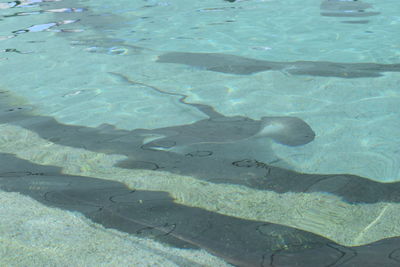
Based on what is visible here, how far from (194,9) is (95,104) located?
508cm

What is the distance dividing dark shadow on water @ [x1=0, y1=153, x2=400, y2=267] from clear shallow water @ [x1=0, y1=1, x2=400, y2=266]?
0.29 metres

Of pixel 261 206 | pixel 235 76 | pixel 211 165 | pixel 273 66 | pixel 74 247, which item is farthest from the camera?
pixel 273 66

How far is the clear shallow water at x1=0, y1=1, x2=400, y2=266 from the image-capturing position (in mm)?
3414

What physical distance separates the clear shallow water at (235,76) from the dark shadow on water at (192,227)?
287mm

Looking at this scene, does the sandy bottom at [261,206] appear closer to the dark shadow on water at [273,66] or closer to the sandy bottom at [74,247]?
the sandy bottom at [74,247]

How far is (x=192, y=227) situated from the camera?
7.25 feet

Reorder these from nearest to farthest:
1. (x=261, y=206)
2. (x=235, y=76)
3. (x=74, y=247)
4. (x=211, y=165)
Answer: (x=74, y=247) < (x=261, y=206) < (x=211, y=165) < (x=235, y=76)

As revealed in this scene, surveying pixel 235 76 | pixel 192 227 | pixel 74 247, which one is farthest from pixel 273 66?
pixel 74 247

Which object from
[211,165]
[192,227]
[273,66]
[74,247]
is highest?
[74,247]

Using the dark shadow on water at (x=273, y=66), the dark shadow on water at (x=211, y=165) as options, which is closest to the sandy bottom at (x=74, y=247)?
the dark shadow on water at (x=211, y=165)

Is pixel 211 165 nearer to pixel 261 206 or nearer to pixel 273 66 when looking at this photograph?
pixel 261 206

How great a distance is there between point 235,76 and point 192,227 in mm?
3138

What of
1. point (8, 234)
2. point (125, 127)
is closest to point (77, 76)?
point (125, 127)

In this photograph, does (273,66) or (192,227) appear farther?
(273,66)
